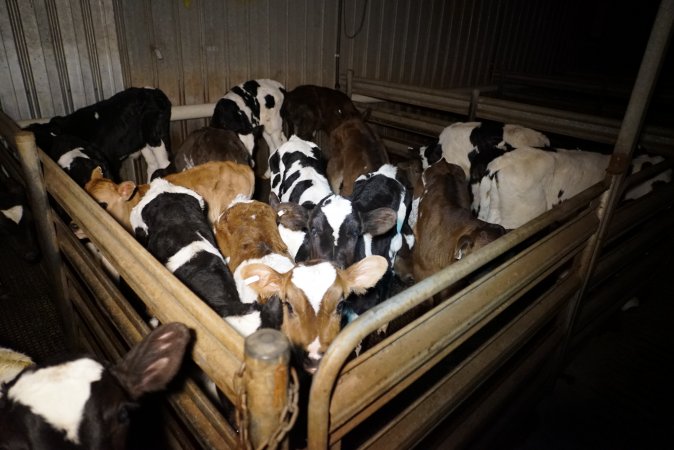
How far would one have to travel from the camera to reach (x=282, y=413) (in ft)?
3.08

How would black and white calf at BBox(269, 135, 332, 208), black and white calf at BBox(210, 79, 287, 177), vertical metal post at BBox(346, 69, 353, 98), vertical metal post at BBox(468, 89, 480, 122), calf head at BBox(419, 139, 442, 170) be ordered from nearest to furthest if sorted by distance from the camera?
black and white calf at BBox(269, 135, 332, 208) → calf head at BBox(419, 139, 442, 170) → vertical metal post at BBox(468, 89, 480, 122) → black and white calf at BBox(210, 79, 287, 177) → vertical metal post at BBox(346, 69, 353, 98)

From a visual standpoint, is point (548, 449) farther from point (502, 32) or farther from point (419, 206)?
point (502, 32)

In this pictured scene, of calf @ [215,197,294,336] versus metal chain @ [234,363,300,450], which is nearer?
metal chain @ [234,363,300,450]

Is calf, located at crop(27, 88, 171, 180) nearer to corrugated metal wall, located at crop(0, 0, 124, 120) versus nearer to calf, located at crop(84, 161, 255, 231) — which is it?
corrugated metal wall, located at crop(0, 0, 124, 120)

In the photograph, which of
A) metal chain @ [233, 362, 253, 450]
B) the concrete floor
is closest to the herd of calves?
metal chain @ [233, 362, 253, 450]

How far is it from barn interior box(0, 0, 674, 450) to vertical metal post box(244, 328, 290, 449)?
139 mm

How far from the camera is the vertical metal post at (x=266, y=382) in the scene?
869 millimetres

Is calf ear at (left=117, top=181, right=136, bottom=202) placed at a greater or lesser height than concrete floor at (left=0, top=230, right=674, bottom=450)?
greater

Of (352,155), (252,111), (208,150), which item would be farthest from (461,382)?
(252,111)

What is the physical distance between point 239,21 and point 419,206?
4198 millimetres

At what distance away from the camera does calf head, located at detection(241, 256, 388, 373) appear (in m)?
2.07

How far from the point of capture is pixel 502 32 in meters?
10.3

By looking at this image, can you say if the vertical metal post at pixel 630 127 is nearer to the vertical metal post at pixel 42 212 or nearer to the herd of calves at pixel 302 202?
the herd of calves at pixel 302 202

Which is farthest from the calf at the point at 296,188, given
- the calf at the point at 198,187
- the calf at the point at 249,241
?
the calf at the point at 198,187
